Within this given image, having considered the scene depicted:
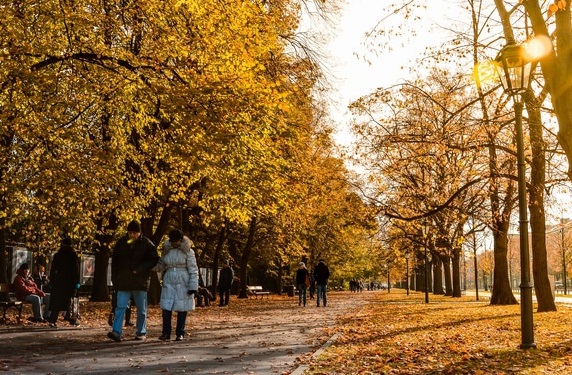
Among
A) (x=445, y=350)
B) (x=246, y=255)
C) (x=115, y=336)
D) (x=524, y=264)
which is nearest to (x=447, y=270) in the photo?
(x=246, y=255)

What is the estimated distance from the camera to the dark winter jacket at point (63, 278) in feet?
48.3

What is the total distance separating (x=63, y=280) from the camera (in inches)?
583

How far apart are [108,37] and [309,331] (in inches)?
347

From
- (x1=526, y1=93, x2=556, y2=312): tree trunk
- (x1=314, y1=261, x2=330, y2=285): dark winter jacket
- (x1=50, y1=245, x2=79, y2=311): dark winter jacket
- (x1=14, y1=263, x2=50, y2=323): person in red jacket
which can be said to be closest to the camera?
(x1=50, y1=245, x2=79, y2=311): dark winter jacket

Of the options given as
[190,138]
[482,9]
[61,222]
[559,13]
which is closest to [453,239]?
[482,9]

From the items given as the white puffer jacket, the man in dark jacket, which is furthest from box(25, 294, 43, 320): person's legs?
the white puffer jacket

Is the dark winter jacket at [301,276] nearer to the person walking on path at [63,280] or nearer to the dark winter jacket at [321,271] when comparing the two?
the dark winter jacket at [321,271]

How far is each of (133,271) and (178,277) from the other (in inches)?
31.0

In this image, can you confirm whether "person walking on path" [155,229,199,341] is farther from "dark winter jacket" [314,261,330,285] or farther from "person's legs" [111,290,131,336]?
"dark winter jacket" [314,261,330,285]

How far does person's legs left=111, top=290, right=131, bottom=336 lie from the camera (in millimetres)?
11711

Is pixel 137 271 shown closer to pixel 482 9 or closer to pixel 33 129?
pixel 33 129

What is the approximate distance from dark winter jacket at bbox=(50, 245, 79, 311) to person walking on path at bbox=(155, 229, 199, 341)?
3570 millimetres

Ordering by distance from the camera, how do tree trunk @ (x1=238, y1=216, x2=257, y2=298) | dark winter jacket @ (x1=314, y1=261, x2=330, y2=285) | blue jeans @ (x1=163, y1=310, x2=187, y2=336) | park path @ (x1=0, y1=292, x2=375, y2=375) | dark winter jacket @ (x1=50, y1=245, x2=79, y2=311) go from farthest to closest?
tree trunk @ (x1=238, y1=216, x2=257, y2=298)
dark winter jacket @ (x1=314, y1=261, x2=330, y2=285)
dark winter jacket @ (x1=50, y1=245, x2=79, y2=311)
blue jeans @ (x1=163, y1=310, x2=187, y2=336)
park path @ (x1=0, y1=292, x2=375, y2=375)

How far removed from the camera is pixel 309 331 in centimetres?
1521
